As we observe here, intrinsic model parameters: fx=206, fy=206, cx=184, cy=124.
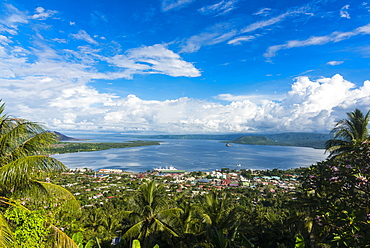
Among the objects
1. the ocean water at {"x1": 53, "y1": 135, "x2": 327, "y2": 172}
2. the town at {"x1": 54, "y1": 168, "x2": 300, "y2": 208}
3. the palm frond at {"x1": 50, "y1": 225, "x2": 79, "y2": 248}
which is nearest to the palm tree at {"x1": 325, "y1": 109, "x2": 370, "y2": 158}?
the palm frond at {"x1": 50, "y1": 225, "x2": 79, "y2": 248}

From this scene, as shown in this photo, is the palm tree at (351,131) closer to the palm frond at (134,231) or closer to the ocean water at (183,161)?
the palm frond at (134,231)

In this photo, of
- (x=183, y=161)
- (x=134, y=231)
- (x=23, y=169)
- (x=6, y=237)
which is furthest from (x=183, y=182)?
(x=6, y=237)

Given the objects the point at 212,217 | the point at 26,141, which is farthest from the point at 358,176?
the point at 26,141

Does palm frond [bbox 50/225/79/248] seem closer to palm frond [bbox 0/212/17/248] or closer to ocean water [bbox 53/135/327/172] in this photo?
palm frond [bbox 0/212/17/248]

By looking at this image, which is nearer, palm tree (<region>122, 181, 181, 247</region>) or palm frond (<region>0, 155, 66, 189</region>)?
palm frond (<region>0, 155, 66, 189</region>)

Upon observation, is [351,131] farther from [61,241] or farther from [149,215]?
[61,241]

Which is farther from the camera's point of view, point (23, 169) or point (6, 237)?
point (23, 169)

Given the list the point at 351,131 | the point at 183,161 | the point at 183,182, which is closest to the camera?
the point at 351,131

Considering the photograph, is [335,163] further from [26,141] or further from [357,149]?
[26,141]

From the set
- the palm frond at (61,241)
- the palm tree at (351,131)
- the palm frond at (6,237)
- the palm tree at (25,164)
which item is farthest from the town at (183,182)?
the palm frond at (6,237)
